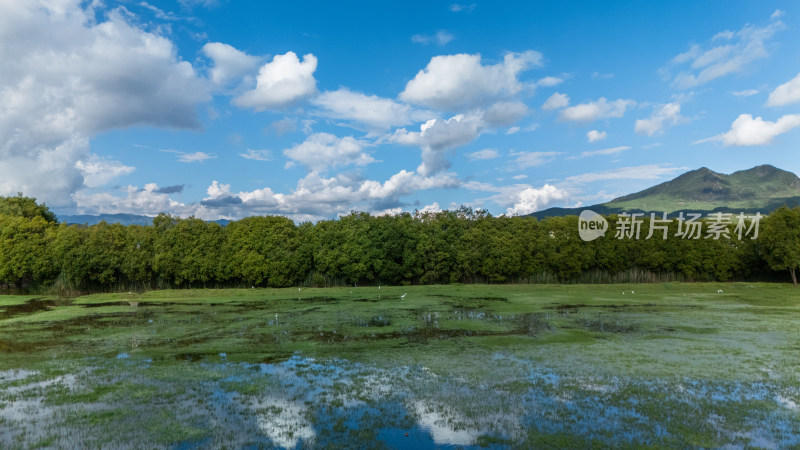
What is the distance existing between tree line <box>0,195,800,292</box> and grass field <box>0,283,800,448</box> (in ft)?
62.6

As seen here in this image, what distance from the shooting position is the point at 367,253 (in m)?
45.4

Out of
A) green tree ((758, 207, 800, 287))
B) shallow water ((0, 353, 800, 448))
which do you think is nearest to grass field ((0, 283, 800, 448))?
shallow water ((0, 353, 800, 448))

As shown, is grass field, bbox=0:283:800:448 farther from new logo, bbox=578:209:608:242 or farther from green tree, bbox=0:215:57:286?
new logo, bbox=578:209:608:242

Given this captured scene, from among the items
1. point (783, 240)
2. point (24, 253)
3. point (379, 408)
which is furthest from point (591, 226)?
point (24, 253)

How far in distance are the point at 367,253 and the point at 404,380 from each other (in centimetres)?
3393

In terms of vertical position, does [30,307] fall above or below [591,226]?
below

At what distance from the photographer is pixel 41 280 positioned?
143ft

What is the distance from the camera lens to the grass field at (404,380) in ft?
27.6

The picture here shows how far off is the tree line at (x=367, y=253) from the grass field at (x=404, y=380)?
62.6 ft

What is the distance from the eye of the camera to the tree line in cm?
4244

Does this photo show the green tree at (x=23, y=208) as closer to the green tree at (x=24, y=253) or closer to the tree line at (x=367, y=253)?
the tree line at (x=367, y=253)

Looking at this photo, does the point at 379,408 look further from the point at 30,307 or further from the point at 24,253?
the point at 24,253

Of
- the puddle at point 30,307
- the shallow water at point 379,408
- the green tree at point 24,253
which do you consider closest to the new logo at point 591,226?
the shallow water at point 379,408

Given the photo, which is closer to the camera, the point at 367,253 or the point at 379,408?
the point at 379,408
